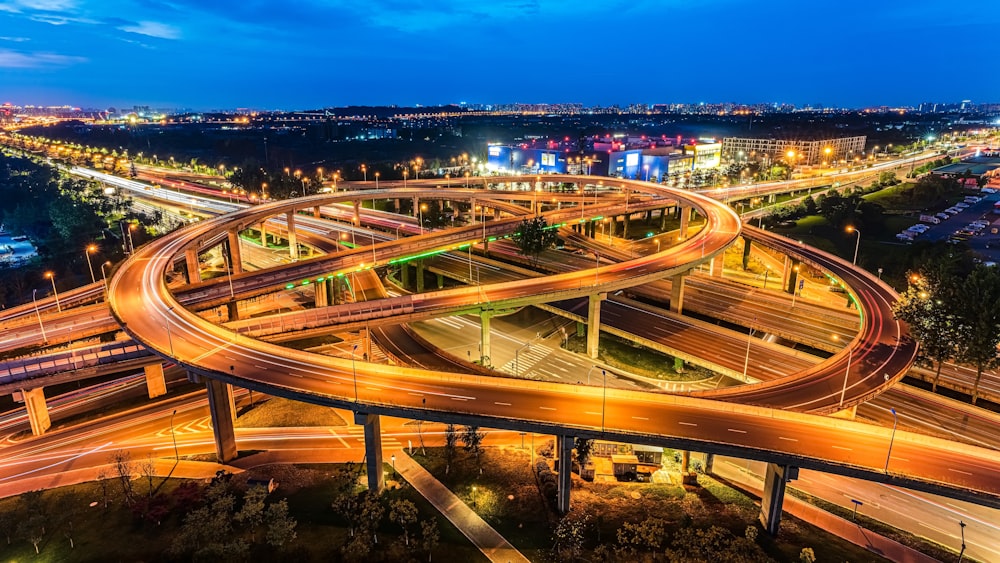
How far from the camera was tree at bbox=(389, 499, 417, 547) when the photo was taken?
41750mm

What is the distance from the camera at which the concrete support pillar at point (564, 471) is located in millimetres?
42281

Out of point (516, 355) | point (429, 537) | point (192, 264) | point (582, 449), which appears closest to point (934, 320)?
point (582, 449)

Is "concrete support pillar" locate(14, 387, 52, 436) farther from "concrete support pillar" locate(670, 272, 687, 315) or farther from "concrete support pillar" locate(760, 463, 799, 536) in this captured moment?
"concrete support pillar" locate(670, 272, 687, 315)

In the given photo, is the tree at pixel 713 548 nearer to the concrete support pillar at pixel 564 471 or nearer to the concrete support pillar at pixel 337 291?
the concrete support pillar at pixel 564 471

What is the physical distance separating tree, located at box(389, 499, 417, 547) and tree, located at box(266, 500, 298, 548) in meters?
7.79

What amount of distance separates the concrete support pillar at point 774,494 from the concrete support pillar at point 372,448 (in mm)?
32390

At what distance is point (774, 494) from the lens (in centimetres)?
4081

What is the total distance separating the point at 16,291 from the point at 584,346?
113084mm

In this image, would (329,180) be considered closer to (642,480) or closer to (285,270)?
(285,270)

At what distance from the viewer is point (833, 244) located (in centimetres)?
11581

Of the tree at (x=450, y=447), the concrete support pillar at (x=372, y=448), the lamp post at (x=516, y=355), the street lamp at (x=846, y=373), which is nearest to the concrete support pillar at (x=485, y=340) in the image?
the lamp post at (x=516, y=355)

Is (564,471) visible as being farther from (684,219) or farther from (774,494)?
(684,219)

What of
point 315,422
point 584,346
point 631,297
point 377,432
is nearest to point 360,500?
point 377,432

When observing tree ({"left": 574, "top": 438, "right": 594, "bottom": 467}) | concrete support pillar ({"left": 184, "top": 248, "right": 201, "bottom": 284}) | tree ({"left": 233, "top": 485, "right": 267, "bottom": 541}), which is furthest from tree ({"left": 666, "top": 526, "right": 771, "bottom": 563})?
concrete support pillar ({"left": 184, "top": 248, "right": 201, "bottom": 284})
